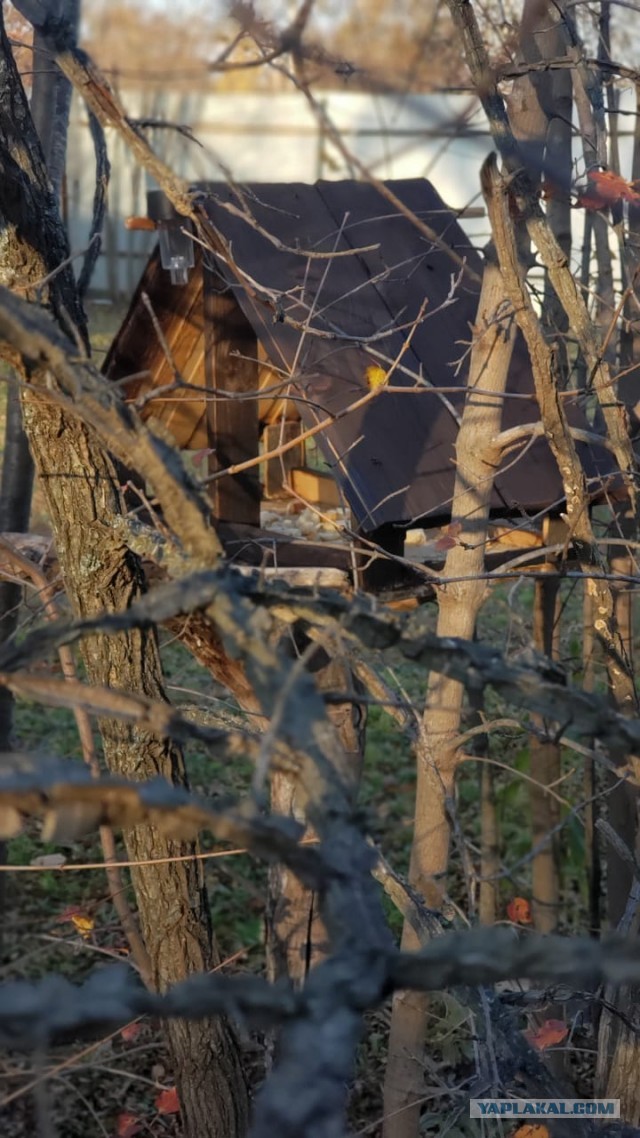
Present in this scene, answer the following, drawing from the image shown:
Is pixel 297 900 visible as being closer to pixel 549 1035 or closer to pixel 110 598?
pixel 549 1035

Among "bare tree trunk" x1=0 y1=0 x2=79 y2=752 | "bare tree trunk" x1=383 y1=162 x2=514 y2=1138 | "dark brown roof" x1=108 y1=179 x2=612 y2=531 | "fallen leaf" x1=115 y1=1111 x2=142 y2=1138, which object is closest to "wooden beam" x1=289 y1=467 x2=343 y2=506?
"dark brown roof" x1=108 y1=179 x2=612 y2=531

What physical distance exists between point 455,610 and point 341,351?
3.55ft

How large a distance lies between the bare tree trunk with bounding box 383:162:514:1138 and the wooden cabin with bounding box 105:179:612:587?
0.11 metres

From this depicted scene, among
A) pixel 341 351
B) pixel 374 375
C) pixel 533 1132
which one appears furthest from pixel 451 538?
pixel 533 1132

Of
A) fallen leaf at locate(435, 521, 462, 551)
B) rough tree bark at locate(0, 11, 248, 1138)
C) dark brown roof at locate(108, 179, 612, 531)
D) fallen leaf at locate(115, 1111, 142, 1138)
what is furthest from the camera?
fallen leaf at locate(115, 1111, 142, 1138)

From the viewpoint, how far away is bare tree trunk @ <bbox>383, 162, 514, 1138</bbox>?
3357 millimetres

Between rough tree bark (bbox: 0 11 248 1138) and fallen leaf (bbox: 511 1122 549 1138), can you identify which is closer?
rough tree bark (bbox: 0 11 248 1138)

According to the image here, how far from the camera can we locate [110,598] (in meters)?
3.21

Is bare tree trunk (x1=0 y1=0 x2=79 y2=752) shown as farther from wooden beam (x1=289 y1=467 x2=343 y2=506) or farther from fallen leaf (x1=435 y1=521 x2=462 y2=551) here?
fallen leaf (x1=435 y1=521 x2=462 y2=551)

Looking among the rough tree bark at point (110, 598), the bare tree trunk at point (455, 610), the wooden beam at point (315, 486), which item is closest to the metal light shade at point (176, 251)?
the rough tree bark at point (110, 598)

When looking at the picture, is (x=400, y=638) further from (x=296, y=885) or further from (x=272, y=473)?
(x=272, y=473)

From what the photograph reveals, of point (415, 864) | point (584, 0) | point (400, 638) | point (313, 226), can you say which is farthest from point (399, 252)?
point (400, 638)

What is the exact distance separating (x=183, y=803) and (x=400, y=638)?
428mm

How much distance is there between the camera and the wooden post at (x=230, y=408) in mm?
4238
